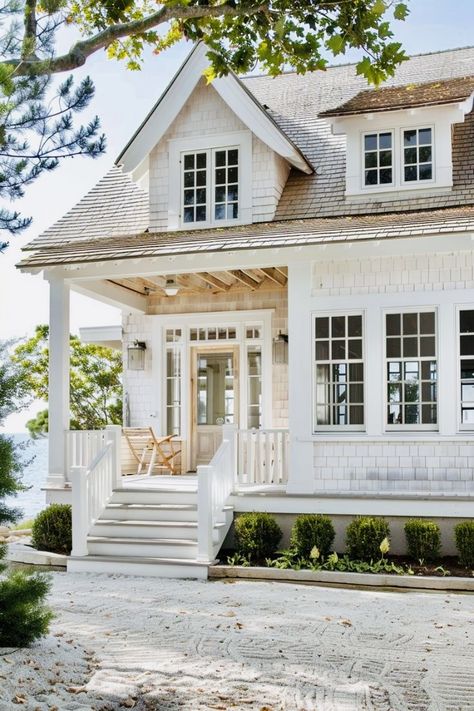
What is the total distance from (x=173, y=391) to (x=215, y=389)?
2.52 feet

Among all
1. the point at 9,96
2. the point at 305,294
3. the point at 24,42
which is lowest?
the point at 305,294

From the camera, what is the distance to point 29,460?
5.58 meters

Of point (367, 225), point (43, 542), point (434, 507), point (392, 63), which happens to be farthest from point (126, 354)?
point (392, 63)

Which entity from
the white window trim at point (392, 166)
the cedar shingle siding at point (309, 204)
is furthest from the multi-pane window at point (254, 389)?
the white window trim at point (392, 166)

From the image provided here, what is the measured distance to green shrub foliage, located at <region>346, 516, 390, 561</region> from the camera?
34.0 feet

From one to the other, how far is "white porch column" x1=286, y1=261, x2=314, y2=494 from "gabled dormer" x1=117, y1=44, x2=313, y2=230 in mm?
2271

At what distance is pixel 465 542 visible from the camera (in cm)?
1004

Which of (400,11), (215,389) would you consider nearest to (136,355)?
(215,389)

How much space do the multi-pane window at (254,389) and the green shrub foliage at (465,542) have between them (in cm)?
500

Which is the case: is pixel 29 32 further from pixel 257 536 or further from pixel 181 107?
pixel 181 107

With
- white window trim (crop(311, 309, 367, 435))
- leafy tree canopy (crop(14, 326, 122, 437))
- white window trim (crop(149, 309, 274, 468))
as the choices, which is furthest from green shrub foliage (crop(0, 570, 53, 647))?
leafy tree canopy (crop(14, 326, 122, 437))

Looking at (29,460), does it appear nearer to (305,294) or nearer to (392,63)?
(392,63)

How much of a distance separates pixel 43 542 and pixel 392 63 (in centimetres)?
780

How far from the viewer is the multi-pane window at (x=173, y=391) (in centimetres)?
1488
